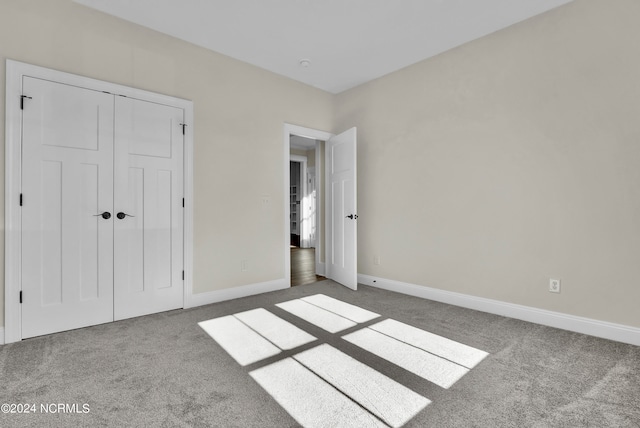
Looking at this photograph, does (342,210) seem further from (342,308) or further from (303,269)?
(303,269)

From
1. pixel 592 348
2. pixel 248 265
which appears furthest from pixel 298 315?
pixel 592 348

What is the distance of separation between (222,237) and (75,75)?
1.96 meters

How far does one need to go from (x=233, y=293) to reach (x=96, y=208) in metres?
1.62

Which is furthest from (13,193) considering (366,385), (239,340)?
(366,385)

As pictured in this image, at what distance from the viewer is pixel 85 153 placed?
2666mm

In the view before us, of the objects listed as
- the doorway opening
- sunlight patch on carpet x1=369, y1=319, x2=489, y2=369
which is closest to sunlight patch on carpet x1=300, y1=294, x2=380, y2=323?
sunlight patch on carpet x1=369, y1=319, x2=489, y2=369

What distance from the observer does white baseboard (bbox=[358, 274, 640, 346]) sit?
239 centimetres

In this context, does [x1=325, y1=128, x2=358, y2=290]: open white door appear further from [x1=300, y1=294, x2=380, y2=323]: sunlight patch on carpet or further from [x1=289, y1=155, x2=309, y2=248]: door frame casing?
[x1=289, y1=155, x2=309, y2=248]: door frame casing

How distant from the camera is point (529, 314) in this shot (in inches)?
112

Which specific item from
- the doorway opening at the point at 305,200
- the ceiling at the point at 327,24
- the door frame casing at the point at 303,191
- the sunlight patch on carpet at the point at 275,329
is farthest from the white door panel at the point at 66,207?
the door frame casing at the point at 303,191

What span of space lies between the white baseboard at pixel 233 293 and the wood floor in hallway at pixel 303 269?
0.35 m

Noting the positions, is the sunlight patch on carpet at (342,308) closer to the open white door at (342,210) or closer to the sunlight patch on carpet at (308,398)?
the open white door at (342,210)

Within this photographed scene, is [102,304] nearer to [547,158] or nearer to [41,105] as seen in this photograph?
[41,105]

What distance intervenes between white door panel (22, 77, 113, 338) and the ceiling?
96 cm
